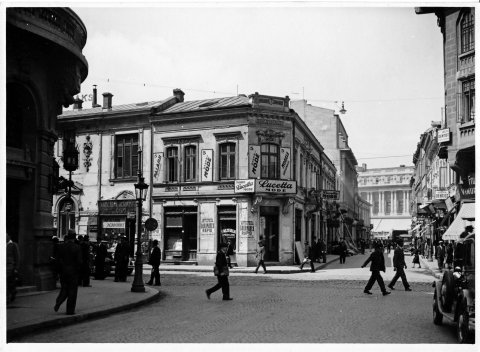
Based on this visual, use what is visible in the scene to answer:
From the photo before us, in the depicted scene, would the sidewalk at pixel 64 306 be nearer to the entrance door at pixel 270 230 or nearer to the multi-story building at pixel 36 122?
the multi-story building at pixel 36 122

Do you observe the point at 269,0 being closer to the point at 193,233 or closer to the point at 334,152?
the point at 193,233

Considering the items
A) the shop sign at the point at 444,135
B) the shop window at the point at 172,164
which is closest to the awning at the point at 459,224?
the shop sign at the point at 444,135

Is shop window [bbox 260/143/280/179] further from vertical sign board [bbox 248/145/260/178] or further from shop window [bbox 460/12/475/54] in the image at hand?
shop window [bbox 460/12/475/54]

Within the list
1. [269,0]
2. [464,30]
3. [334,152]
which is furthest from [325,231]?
[269,0]

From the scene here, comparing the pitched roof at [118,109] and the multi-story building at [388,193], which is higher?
the pitched roof at [118,109]

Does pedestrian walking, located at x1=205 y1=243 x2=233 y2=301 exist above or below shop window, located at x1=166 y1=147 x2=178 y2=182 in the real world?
below

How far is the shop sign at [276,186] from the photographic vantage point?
31.9 metres

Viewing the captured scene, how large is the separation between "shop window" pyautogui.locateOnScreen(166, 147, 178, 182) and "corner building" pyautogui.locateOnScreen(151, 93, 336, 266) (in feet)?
0.19

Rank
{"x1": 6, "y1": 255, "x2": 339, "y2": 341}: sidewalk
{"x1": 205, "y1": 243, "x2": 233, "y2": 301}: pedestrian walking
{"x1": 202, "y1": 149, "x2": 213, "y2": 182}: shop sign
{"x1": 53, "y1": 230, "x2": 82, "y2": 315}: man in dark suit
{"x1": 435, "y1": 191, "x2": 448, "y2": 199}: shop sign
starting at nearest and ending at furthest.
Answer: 1. {"x1": 6, "y1": 255, "x2": 339, "y2": 341}: sidewalk
2. {"x1": 53, "y1": 230, "x2": 82, "y2": 315}: man in dark suit
3. {"x1": 205, "y1": 243, "x2": 233, "y2": 301}: pedestrian walking
4. {"x1": 435, "y1": 191, "x2": 448, "y2": 199}: shop sign
5. {"x1": 202, "y1": 149, "x2": 213, "y2": 182}: shop sign

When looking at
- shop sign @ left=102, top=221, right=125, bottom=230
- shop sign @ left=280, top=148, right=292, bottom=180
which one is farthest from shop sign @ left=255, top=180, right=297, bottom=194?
shop sign @ left=102, top=221, right=125, bottom=230

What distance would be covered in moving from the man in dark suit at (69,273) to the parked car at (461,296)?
737 centimetres

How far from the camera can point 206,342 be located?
385 inches

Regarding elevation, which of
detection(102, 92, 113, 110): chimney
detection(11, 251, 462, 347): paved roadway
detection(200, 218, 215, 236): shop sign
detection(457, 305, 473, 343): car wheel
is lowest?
detection(11, 251, 462, 347): paved roadway

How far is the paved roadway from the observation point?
402 inches
